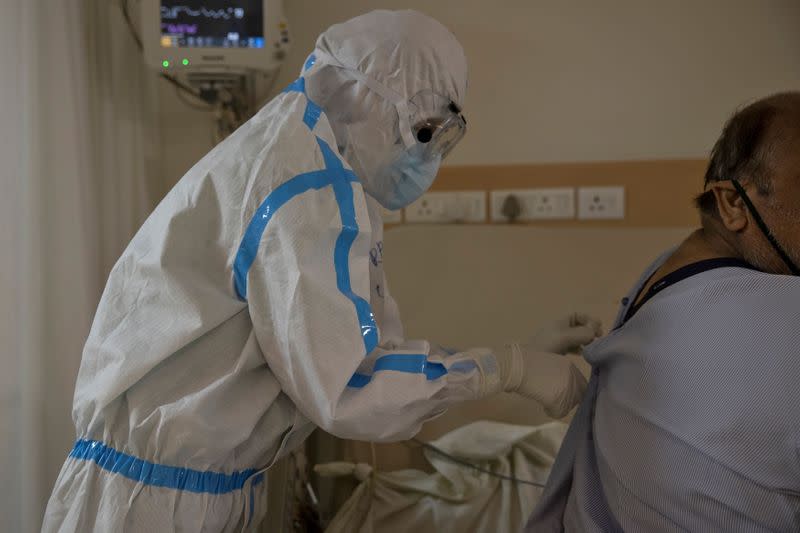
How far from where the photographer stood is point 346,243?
93 centimetres

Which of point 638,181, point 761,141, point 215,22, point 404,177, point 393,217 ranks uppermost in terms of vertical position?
point 215,22

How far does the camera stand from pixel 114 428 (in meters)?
0.92

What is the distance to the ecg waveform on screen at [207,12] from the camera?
168cm

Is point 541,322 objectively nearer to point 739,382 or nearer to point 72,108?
point 739,382

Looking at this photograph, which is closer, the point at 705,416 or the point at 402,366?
the point at 705,416

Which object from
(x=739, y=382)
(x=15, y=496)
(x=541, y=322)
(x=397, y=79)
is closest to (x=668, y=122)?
(x=541, y=322)

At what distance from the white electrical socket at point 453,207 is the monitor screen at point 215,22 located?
2.00 ft

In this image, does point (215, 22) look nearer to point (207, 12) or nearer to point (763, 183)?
point (207, 12)

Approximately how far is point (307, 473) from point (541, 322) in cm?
74

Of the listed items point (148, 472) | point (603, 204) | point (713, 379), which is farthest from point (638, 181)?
point (148, 472)

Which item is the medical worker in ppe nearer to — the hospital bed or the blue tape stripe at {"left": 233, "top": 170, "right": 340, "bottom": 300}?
the blue tape stripe at {"left": 233, "top": 170, "right": 340, "bottom": 300}

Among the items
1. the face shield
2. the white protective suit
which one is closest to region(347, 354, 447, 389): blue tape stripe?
the white protective suit

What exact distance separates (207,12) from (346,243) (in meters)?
1.07

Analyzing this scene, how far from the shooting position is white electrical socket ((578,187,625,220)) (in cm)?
181
